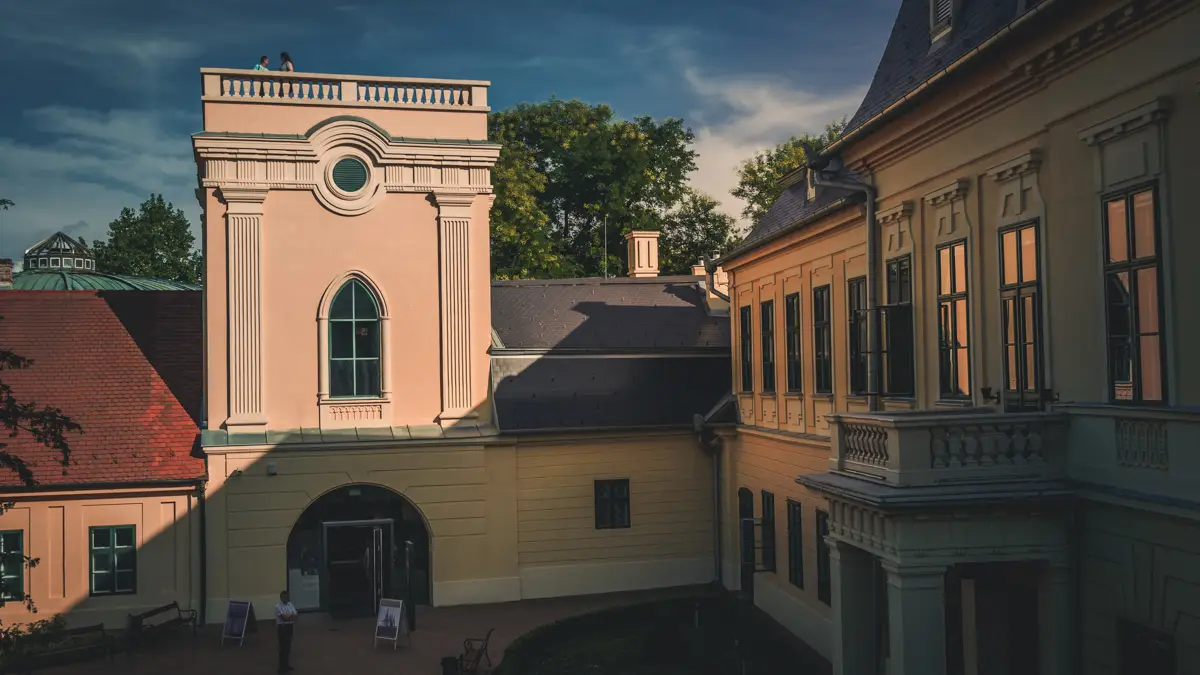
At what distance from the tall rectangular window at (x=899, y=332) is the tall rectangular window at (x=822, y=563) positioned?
160 inches

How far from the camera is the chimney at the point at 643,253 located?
1339 inches

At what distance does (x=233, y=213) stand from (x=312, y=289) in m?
2.24

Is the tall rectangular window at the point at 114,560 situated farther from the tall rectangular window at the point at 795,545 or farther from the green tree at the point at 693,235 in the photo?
the green tree at the point at 693,235

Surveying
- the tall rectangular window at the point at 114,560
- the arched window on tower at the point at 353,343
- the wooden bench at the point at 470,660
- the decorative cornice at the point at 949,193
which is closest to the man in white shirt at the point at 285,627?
the wooden bench at the point at 470,660

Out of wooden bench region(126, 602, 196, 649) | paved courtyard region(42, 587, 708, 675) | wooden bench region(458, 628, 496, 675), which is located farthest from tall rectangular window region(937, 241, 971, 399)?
wooden bench region(126, 602, 196, 649)

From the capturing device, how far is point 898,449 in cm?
985

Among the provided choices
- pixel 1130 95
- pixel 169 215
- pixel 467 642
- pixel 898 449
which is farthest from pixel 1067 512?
pixel 169 215

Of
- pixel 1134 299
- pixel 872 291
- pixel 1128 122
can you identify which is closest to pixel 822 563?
pixel 872 291

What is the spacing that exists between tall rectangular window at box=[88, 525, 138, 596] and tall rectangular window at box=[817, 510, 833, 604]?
43.7ft

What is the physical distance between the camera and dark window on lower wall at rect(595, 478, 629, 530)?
940 inches

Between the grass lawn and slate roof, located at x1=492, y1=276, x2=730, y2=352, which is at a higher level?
slate roof, located at x1=492, y1=276, x2=730, y2=352

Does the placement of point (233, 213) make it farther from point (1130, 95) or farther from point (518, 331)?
point (1130, 95)

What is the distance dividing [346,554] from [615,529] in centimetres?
593

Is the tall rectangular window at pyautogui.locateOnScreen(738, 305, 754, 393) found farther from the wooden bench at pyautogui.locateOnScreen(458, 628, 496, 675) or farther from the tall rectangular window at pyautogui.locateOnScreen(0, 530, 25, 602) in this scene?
the tall rectangular window at pyautogui.locateOnScreen(0, 530, 25, 602)
